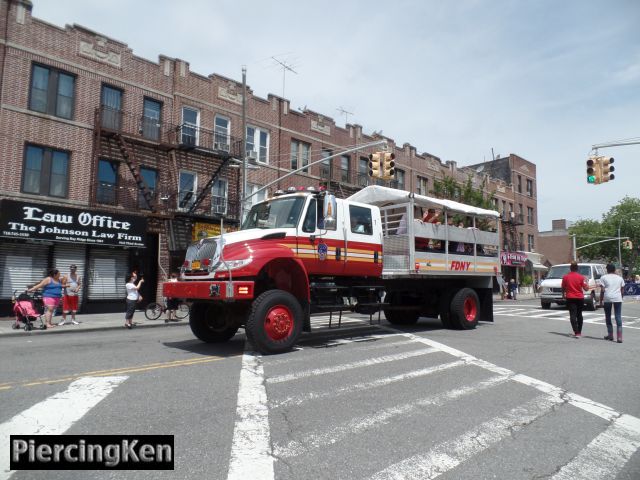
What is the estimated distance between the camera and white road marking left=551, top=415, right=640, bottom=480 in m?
3.44

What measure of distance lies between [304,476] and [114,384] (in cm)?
352

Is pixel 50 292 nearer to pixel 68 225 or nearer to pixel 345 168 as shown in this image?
pixel 68 225

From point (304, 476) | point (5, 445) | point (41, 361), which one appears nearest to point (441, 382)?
point (304, 476)

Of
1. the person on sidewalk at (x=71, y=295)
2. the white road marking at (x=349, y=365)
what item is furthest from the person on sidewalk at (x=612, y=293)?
the person on sidewalk at (x=71, y=295)

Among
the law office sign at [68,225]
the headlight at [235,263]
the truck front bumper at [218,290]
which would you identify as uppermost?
the law office sign at [68,225]

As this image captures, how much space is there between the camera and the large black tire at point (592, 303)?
64.4 ft

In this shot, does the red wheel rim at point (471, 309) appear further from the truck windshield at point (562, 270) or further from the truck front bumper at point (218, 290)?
the truck windshield at point (562, 270)

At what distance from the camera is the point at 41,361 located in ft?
24.9

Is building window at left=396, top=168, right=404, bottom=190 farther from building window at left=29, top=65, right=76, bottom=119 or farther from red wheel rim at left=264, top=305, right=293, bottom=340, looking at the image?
red wheel rim at left=264, top=305, right=293, bottom=340

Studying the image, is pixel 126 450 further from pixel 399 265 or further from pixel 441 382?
pixel 399 265

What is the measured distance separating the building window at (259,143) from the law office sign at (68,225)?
7.74 m

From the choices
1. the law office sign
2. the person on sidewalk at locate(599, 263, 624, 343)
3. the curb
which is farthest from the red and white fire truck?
the law office sign

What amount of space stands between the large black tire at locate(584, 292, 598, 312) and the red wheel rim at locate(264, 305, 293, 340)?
55.3 feet

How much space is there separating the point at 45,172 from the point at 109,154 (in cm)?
255
